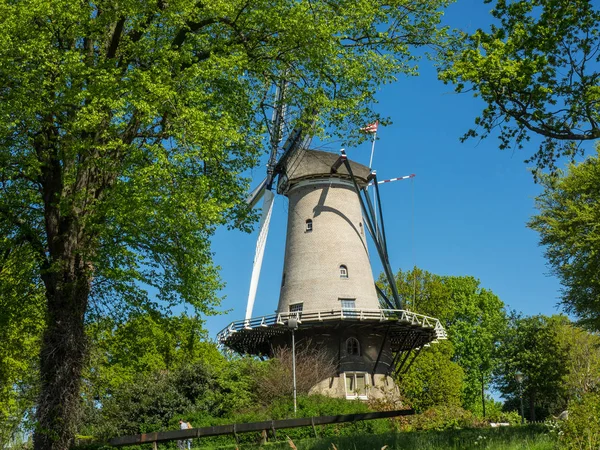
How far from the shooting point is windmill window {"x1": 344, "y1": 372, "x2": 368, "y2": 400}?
35812 millimetres

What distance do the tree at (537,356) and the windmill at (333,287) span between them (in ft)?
48.8

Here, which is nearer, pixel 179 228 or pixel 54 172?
pixel 179 228

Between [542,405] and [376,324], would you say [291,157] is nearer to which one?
[376,324]

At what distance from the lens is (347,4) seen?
15.4 metres

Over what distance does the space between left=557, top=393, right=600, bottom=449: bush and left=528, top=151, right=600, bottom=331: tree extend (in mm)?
18527

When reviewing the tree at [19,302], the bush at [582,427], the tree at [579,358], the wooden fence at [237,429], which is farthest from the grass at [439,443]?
the tree at [579,358]

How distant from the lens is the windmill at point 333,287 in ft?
118

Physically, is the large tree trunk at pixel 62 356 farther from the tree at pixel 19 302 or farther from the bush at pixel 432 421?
the bush at pixel 432 421

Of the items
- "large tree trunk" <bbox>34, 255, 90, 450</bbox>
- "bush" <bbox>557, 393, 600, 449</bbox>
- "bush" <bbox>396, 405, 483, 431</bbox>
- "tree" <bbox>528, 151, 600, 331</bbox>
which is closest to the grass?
"bush" <bbox>557, 393, 600, 449</bbox>

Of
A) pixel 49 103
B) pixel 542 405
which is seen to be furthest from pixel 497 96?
pixel 542 405

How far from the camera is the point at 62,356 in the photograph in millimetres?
14094

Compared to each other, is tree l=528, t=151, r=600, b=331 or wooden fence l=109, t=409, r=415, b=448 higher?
tree l=528, t=151, r=600, b=331

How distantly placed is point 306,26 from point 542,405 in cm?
5394

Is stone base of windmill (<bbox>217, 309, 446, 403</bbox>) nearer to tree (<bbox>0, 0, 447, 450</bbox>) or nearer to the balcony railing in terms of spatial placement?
the balcony railing
